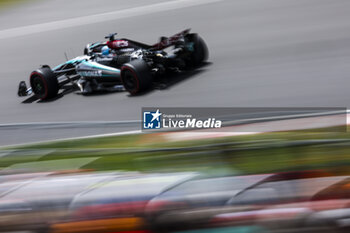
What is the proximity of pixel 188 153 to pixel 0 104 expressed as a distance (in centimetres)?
645

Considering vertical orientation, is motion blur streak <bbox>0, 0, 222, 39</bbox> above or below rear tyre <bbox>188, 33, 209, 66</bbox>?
above

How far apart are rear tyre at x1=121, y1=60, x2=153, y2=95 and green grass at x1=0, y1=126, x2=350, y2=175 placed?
12.4 feet

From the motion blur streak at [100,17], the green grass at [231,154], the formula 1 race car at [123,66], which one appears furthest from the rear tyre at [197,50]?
the green grass at [231,154]

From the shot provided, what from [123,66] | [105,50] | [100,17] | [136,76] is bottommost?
[136,76]

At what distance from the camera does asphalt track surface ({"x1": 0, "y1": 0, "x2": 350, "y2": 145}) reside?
6883mm

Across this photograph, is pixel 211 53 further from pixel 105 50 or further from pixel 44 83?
pixel 44 83

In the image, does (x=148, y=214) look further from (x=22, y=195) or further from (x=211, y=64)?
(x=211, y=64)

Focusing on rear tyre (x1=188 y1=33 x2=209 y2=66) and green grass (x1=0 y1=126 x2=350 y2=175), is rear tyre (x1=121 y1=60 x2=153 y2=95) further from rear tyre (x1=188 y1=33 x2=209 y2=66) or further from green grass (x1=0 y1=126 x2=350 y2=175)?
green grass (x1=0 y1=126 x2=350 y2=175)

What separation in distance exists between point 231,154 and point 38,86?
6006 millimetres

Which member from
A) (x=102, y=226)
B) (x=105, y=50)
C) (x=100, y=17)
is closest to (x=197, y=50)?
(x=105, y=50)

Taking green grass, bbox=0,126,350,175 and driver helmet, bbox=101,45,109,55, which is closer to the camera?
green grass, bbox=0,126,350,175

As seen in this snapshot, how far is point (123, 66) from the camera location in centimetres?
760

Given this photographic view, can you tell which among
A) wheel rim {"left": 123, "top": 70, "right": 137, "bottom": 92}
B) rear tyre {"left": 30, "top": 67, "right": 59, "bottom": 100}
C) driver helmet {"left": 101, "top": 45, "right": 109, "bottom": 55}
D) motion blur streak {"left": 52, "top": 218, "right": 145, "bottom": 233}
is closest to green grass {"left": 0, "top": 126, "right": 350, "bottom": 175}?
motion blur streak {"left": 52, "top": 218, "right": 145, "bottom": 233}

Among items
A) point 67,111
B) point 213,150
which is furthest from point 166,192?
point 67,111
